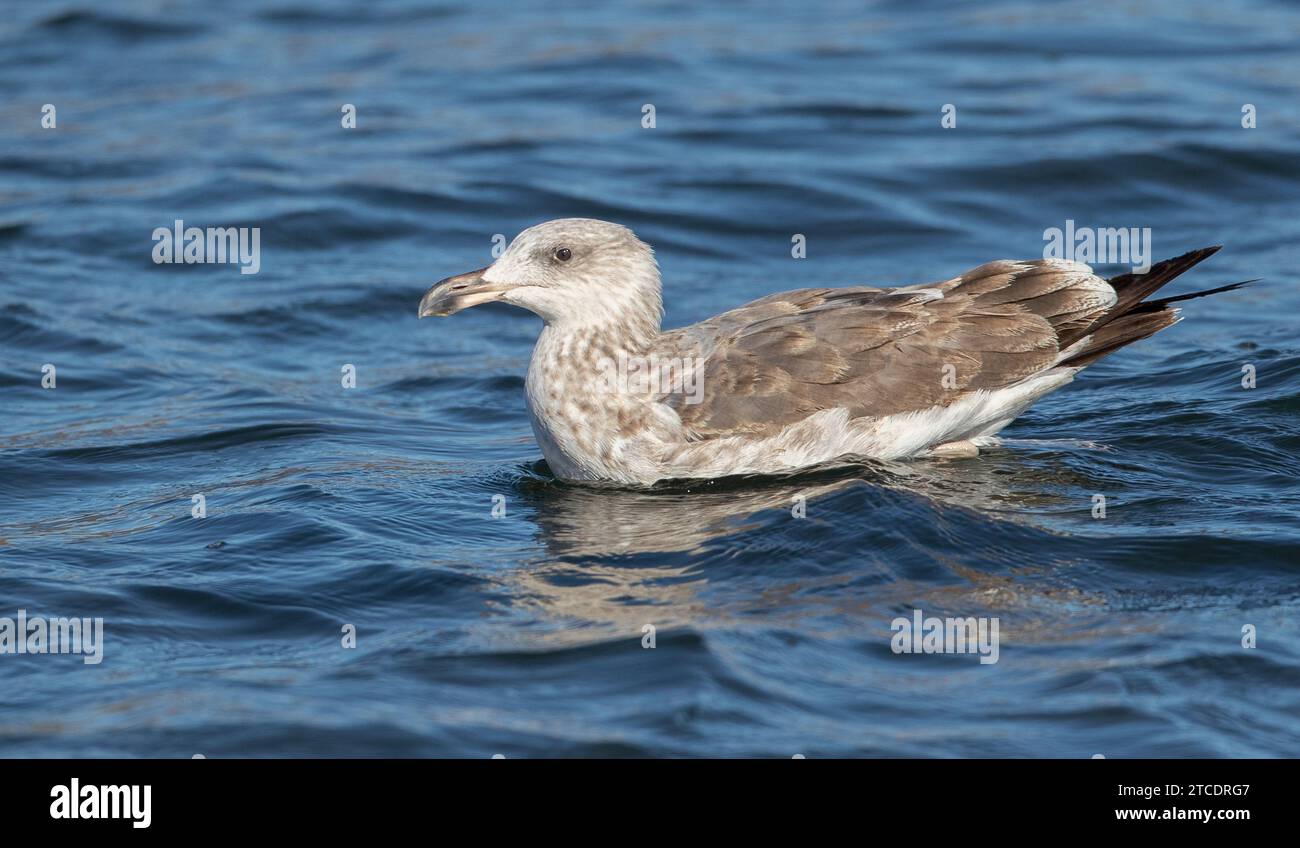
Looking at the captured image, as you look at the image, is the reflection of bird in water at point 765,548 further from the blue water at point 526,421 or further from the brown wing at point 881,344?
the brown wing at point 881,344

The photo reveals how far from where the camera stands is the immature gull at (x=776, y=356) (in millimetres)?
8297

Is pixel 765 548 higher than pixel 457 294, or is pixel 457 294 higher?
pixel 457 294

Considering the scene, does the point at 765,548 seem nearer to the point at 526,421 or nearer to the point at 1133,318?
the point at 1133,318

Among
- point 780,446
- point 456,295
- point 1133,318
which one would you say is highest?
point 456,295

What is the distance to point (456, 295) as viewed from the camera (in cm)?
827

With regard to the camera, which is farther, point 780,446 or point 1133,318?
point 1133,318

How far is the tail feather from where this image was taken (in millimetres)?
8641

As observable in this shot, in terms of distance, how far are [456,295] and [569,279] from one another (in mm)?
582

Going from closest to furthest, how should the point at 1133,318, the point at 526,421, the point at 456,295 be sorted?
the point at 456,295
the point at 1133,318
the point at 526,421

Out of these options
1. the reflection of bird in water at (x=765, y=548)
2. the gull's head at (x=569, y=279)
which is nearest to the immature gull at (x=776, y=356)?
the gull's head at (x=569, y=279)

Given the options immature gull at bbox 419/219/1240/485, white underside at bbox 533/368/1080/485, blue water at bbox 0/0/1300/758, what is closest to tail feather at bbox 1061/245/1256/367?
immature gull at bbox 419/219/1240/485

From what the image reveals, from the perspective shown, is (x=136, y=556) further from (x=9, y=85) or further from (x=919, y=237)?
(x=9, y=85)

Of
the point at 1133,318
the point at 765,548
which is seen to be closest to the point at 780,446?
the point at 765,548
